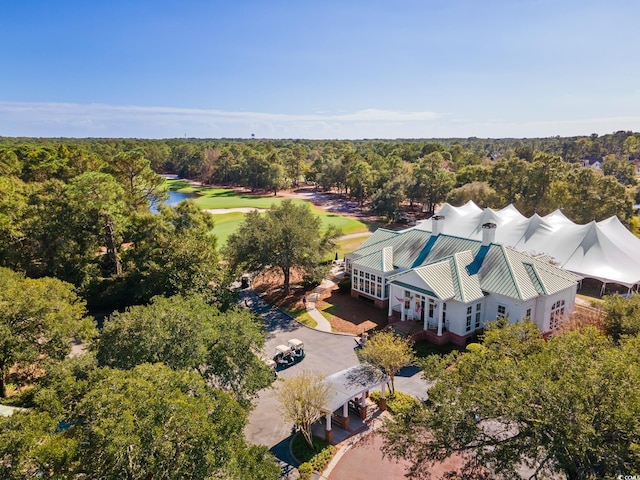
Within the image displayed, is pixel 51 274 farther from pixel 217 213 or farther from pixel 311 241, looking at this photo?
pixel 217 213

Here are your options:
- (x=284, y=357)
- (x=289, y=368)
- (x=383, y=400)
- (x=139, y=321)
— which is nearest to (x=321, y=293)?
(x=284, y=357)

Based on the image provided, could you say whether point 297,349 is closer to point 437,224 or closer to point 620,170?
point 437,224

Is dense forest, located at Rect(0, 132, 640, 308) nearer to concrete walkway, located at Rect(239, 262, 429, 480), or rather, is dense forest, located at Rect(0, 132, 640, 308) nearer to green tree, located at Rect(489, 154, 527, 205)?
green tree, located at Rect(489, 154, 527, 205)

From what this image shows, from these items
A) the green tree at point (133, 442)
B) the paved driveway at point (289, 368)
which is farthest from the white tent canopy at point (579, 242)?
the green tree at point (133, 442)

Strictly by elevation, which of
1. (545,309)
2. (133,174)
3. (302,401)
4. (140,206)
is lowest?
(302,401)

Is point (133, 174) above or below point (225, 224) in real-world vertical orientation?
above

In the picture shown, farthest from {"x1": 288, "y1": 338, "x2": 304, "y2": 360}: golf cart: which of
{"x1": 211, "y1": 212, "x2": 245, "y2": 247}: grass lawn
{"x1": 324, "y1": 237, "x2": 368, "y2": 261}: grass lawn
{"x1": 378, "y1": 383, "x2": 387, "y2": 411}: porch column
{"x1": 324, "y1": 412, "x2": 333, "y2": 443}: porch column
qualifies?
{"x1": 211, "y1": 212, "x2": 245, "y2": 247}: grass lawn

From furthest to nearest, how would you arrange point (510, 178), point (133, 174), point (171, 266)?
1. point (510, 178)
2. point (133, 174)
3. point (171, 266)
